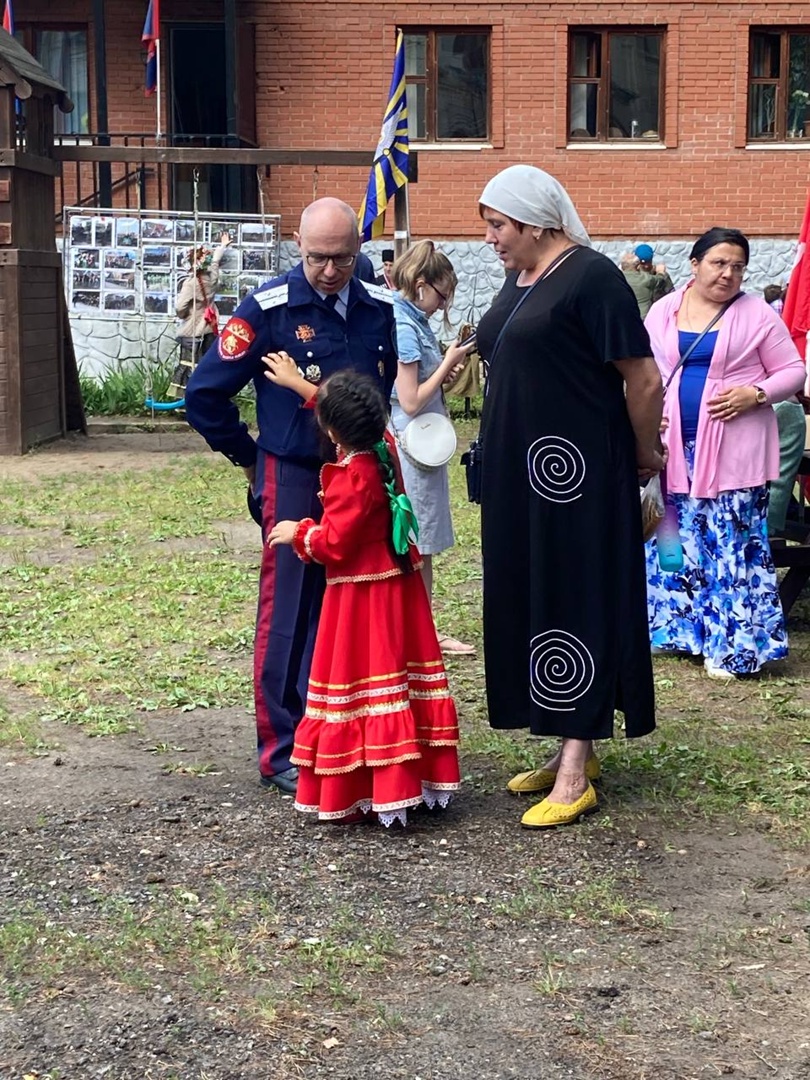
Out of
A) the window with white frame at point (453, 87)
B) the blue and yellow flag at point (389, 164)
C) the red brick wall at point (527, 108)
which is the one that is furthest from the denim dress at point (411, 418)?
the window with white frame at point (453, 87)

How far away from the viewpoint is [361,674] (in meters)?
4.54

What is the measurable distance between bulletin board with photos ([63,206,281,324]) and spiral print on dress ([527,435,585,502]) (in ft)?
43.0

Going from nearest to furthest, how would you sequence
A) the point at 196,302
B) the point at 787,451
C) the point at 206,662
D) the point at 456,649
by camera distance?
the point at 206,662 < the point at 456,649 < the point at 787,451 < the point at 196,302

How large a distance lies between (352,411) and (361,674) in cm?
79

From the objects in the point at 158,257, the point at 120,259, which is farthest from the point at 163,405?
the point at 120,259

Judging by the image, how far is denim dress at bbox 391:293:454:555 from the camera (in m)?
6.05

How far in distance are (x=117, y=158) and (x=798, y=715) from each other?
10026 mm

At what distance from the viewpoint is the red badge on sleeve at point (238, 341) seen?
4.78 meters

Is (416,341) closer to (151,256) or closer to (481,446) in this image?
(481,446)

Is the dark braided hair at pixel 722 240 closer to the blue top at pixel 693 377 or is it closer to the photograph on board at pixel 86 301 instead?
the blue top at pixel 693 377

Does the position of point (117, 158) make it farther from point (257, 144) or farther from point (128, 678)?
point (128, 678)

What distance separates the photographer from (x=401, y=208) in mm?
14328

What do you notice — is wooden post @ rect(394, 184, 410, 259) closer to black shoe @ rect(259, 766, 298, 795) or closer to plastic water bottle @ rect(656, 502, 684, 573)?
plastic water bottle @ rect(656, 502, 684, 573)

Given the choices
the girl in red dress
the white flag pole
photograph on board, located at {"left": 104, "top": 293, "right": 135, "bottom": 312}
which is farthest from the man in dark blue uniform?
the white flag pole
